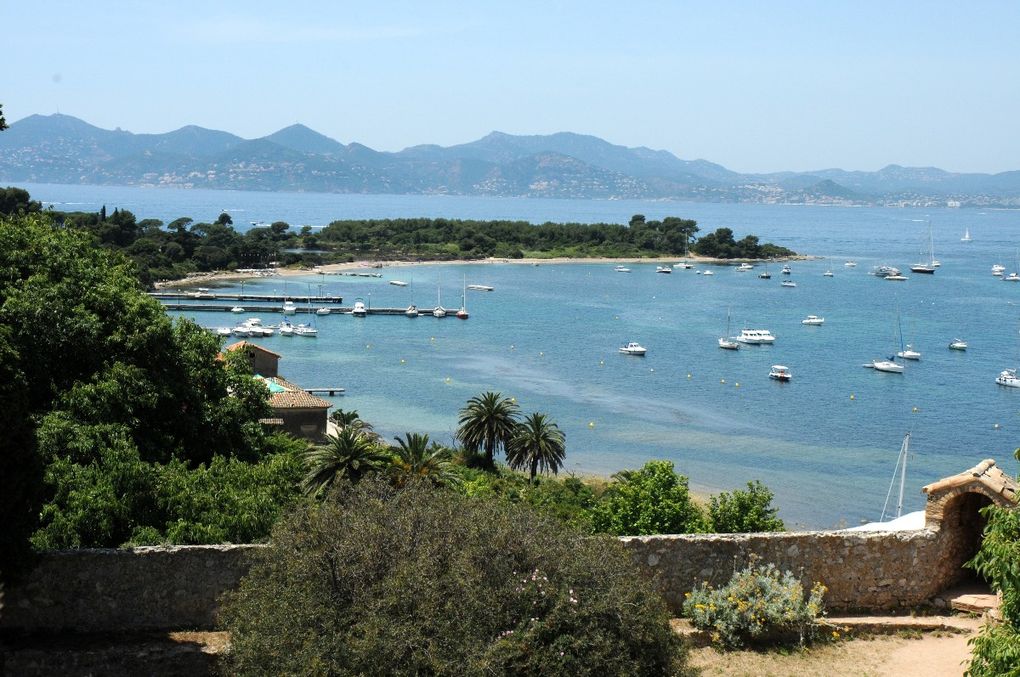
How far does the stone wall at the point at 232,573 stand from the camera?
11781 millimetres

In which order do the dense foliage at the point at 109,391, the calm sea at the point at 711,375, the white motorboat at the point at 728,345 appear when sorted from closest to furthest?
the dense foliage at the point at 109,391 → the calm sea at the point at 711,375 → the white motorboat at the point at 728,345

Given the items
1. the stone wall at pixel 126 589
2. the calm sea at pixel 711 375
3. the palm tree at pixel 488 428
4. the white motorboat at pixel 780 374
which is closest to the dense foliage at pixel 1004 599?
the stone wall at pixel 126 589

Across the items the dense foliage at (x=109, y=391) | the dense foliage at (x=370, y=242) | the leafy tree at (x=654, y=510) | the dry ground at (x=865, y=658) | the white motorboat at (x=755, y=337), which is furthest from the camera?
the dense foliage at (x=370, y=242)

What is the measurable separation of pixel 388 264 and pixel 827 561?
6056 inches

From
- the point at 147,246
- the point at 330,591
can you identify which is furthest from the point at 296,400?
the point at 147,246

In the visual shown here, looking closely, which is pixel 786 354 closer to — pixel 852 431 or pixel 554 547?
pixel 852 431

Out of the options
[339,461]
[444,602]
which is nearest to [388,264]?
[339,461]

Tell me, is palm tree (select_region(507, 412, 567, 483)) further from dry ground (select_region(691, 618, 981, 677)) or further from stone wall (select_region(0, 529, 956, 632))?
dry ground (select_region(691, 618, 981, 677))

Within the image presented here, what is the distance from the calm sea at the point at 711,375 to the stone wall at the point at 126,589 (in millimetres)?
34203

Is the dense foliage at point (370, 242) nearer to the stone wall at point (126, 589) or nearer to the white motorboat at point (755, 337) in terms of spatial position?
the white motorboat at point (755, 337)

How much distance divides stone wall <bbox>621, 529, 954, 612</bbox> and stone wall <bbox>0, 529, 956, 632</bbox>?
1cm

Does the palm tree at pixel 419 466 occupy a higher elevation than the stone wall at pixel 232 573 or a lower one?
lower

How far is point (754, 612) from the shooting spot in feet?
39.0

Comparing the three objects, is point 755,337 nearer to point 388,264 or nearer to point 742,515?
point 742,515
